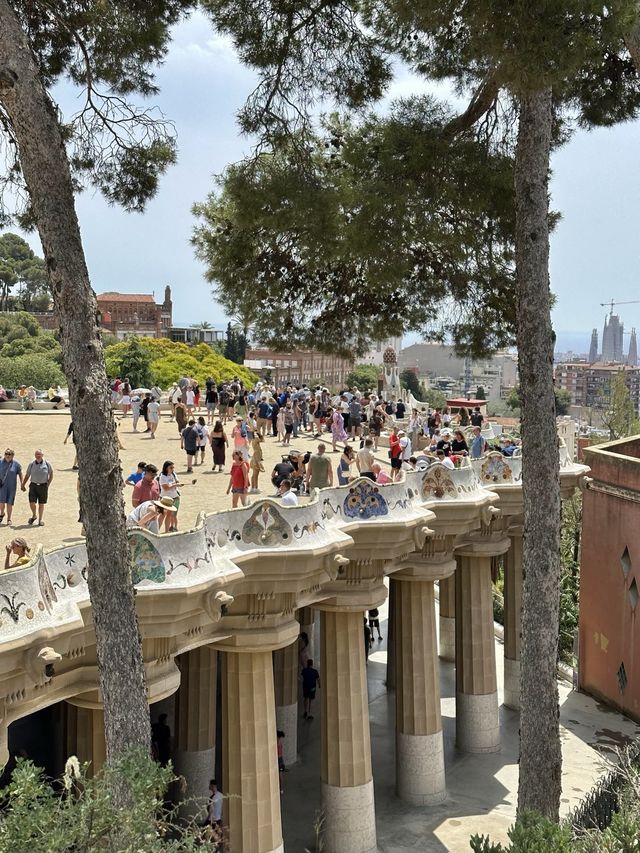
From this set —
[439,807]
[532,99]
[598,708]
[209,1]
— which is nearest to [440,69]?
[532,99]

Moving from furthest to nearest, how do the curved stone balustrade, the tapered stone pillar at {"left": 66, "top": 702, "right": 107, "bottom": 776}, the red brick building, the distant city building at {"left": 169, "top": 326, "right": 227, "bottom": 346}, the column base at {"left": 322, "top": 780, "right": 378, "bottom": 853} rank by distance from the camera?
the distant city building at {"left": 169, "top": 326, "right": 227, "bottom": 346} < the red brick building < the column base at {"left": 322, "top": 780, "right": 378, "bottom": 853} < the tapered stone pillar at {"left": 66, "top": 702, "right": 107, "bottom": 776} < the curved stone balustrade

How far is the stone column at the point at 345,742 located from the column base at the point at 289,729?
3.88 meters

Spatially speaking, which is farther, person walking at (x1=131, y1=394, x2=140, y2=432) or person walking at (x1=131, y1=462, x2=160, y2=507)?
person walking at (x1=131, y1=394, x2=140, y2=432)

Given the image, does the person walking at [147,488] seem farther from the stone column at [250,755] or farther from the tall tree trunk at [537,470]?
the tall tree trunk at [537,470]

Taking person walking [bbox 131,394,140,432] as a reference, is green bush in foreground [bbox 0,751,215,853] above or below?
below

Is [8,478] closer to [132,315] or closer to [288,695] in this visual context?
[288,695]

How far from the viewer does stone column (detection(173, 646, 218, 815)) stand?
1828 cm

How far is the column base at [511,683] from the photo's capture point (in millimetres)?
25688

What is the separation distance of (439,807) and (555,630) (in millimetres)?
8907

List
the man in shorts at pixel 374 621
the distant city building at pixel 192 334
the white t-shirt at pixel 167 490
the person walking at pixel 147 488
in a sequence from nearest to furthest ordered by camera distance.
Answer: the person walking at pixel 147 488, the white t-shirt at pixel 167 490, the man in shorts at pixel 374 621, the distant city building at pixel 192 334

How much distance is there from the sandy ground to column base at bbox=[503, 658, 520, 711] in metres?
Answer: 6.59

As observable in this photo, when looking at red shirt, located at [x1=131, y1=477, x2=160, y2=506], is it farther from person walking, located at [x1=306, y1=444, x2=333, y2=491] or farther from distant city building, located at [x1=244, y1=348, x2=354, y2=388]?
distant city building, located at [x1=244, y1=348, x2=354, y2=388]

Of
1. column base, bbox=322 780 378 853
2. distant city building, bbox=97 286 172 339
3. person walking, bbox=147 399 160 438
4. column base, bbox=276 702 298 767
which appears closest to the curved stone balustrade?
column base, bbox=322 780 378 853

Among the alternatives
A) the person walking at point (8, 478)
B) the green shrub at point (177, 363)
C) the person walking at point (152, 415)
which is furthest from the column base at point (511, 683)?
the green shrub at point (177, 363)
